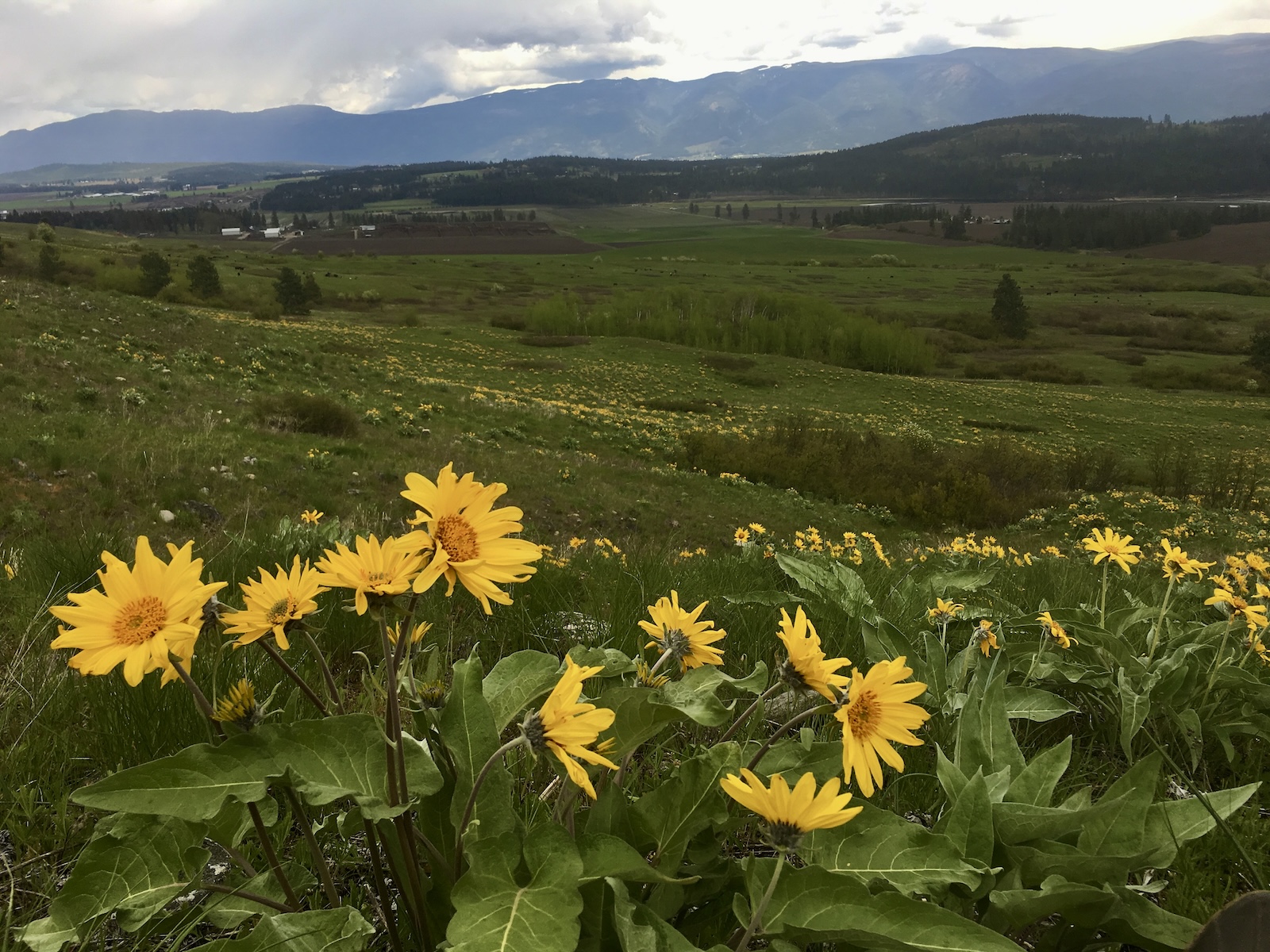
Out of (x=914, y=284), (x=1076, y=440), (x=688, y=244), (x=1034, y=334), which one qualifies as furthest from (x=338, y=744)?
(x=688, y=244)

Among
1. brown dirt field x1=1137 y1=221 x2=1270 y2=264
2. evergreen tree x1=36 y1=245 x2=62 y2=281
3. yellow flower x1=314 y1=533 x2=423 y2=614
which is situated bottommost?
yellow flower x1=314 y1=533 x2=423 y2=614

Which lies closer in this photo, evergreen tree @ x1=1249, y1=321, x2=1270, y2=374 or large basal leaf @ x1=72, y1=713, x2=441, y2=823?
large basal leaf @ x1=72, y1=713, x2=441, y2=823

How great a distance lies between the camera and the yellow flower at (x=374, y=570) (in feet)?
3.50

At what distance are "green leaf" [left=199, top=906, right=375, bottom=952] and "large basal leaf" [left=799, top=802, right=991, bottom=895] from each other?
0.78m

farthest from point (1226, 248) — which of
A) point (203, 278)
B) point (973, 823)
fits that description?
point (973, 823)

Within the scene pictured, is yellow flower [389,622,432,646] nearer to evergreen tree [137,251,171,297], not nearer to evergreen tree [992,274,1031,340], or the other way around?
evergreen tree [137,251,171,297]

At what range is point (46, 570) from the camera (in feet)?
11.8

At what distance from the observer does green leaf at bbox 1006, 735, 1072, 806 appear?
1.62 metres

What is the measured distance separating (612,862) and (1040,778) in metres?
1.10

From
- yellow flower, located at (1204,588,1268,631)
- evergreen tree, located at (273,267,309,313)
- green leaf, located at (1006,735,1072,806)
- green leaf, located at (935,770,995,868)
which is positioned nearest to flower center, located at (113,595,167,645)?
green leaf, located at (935,770,995,868)

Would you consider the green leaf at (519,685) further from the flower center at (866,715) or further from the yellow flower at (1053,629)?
the yellow flower at (1053,629)

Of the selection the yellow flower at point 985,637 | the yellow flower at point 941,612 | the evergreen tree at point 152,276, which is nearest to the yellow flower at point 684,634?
the yellow flower at point 985,637

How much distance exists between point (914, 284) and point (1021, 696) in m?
118

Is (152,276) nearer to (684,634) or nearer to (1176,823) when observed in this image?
(684,634)
